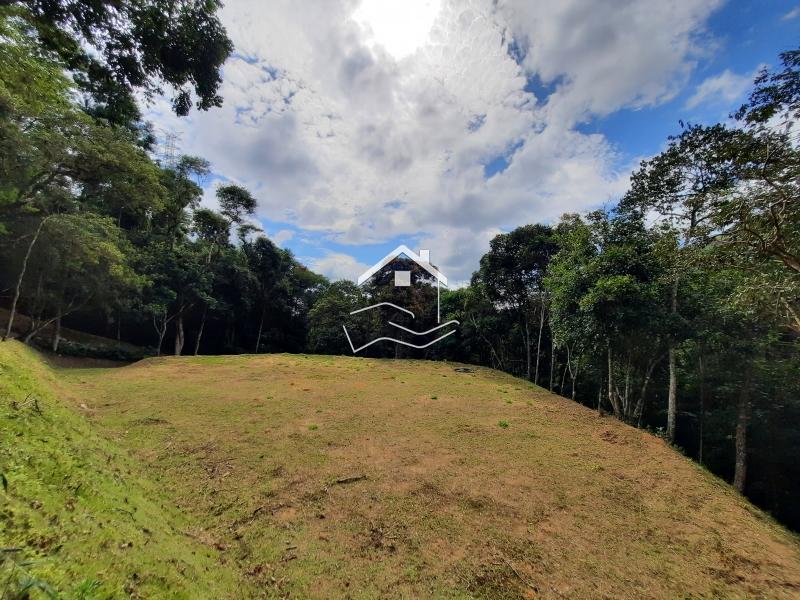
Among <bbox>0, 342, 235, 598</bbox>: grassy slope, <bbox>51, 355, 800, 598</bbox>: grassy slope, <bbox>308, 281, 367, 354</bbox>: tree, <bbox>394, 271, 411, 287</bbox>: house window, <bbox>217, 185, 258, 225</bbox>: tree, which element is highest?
<bbox>217, 185, 258, 225</bbox>: tree

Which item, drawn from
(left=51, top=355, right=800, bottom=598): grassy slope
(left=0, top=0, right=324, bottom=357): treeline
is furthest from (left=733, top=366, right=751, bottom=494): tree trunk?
(left=0, top=0, right=324, bottom=357): treeline

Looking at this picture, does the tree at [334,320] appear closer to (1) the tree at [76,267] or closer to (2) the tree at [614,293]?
(1) the tree at [76,267]

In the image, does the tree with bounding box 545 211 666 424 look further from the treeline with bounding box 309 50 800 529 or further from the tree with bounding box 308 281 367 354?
the tree with bounding box 308 281 367 354

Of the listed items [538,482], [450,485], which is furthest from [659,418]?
[450,485]

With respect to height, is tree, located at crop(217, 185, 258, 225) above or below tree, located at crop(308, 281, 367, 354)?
above

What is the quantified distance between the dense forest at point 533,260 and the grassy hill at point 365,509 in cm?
404

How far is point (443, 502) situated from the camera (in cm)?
567

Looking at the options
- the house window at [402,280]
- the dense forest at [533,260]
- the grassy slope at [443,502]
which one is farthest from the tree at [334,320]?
the grassy slope at [443,502]

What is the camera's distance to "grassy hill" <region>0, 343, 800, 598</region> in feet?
10.8

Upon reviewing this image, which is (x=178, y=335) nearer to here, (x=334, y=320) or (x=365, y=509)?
(x=334, y=320)

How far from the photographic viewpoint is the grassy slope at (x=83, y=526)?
2.25 metres

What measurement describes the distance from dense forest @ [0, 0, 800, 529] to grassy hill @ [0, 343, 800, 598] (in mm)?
4038

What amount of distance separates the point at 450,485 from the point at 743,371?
10.4 metres

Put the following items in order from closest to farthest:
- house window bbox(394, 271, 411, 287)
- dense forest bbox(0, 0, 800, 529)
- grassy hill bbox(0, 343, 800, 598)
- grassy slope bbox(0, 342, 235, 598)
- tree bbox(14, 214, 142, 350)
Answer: grassy slope bbox(0, 342, 235, 598) < grassy hill bbox(0, 343, 800, 598) < dense forest bbox(0, 0, 800, 529) < tree bbox(14, 214, 142, 350) < house window bbox(394, 271, 411, 287)
